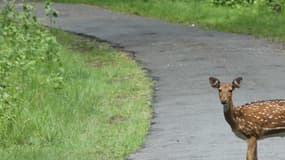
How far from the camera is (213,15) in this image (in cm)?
2409

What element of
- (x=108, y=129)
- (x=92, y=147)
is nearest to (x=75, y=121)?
(x=108, y=129)

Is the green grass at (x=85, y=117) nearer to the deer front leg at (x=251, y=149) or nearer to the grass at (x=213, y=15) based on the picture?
the deer front leg at (x=251, y=149)

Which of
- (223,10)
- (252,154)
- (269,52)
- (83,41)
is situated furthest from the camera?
(223,10)

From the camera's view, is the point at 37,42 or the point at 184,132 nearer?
the point at 184,132

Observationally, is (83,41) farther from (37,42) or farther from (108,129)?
(108,129)

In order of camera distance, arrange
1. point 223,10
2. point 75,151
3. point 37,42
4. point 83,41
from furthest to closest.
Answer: point 223,10
point 83,41
point 37,42
point 75,151

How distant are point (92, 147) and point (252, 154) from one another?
234 cm

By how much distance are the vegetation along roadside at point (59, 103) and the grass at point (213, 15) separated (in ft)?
17.6

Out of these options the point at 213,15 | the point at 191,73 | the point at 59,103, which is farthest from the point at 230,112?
the point at 213,15

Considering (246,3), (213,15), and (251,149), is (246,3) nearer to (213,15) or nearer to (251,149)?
(213,15)

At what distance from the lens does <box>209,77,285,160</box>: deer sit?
9086mm

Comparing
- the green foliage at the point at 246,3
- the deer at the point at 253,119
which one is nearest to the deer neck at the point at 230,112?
the deer at the point at 253,119

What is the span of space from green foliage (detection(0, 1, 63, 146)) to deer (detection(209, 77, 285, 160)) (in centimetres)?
274

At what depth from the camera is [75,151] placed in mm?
10711
